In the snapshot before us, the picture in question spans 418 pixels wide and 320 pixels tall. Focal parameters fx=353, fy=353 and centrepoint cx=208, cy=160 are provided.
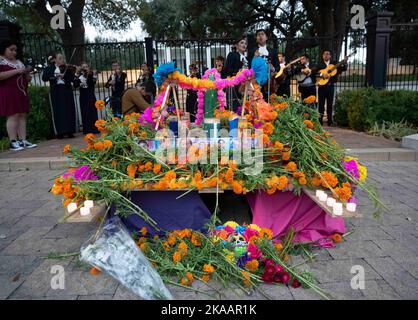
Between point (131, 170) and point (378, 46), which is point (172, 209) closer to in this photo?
point (131, 170)

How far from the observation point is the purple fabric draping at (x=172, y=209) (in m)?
2.88

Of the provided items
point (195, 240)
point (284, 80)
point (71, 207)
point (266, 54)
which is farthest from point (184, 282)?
point (284, 80)

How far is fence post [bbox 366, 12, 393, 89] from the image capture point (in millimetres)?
8391

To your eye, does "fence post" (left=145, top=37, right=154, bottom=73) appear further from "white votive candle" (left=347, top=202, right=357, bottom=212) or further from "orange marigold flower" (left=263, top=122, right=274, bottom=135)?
"white votive candle" (left=347, top=202, right=357, bottom=212)

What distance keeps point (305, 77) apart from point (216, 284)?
6.46 meters

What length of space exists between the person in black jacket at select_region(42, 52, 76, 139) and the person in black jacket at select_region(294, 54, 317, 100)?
4.97 meters

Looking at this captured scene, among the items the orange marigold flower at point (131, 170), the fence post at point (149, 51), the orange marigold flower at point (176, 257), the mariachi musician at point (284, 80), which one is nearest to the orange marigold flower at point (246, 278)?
the orange marigold flower at point (176, 257)

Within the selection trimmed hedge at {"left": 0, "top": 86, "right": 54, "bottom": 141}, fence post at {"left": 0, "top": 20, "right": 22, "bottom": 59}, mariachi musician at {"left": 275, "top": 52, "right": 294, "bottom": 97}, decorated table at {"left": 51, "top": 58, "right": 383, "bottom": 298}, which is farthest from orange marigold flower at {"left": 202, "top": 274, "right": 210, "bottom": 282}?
fence post at {"left": 0, "top": 20, "right": 22, "bottom": 59}

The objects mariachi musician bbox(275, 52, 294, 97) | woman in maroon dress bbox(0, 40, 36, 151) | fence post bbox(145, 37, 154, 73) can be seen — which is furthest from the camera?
fence post bbox(145, 37, 154, 73)

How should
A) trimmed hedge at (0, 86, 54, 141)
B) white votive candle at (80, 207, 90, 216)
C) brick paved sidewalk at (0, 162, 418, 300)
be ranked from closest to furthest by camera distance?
brick paved sidewalk at (0, 162, 418, 300), white votive candle at (80, 207, 90, 216), trimmed hedge at (0, 86, 54, 141)

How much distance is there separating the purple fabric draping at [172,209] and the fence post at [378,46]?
7450 millimetres

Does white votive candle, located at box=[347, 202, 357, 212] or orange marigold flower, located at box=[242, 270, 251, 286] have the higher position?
white votive candle, located at box=[347, 202, 357, 212]

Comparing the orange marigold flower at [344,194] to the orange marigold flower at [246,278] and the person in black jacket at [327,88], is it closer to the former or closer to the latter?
the orange marigold flower at [246,278]
